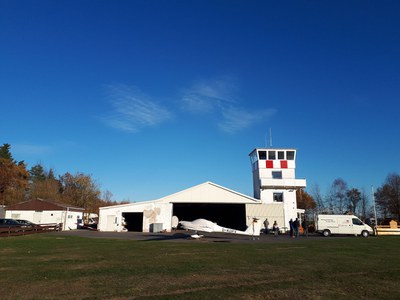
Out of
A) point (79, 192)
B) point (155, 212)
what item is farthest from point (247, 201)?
point (79, 192)

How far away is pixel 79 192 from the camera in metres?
72.7

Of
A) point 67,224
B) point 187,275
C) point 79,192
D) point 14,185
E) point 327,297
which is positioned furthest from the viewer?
point 79,192

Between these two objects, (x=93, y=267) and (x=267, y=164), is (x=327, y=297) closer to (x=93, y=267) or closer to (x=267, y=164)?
(x=93, y=267)

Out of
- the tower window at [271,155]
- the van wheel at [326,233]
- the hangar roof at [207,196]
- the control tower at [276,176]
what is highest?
the tower window at [271,155]

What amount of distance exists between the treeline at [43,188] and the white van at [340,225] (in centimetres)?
4954

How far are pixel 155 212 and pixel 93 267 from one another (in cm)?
3099

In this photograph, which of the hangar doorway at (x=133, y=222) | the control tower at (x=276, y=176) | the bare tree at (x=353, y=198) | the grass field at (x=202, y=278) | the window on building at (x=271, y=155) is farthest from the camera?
the bare tree at (x=353, y=198)

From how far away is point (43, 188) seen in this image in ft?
231

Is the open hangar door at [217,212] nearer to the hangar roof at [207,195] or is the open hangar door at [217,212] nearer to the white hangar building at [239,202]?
the white hangar building at [239,202]

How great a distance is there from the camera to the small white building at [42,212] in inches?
1820

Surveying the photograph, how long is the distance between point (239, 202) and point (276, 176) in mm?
8918

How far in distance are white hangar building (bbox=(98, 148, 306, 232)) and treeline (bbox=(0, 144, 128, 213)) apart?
→ 1027 inches

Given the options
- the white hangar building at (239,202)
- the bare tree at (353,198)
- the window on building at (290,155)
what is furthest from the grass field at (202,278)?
the bare tree at (353,198)

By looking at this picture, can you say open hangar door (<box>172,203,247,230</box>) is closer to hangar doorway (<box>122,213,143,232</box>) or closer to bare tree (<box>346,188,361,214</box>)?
hangar doorway (<box>122,213,143,232</box>)
